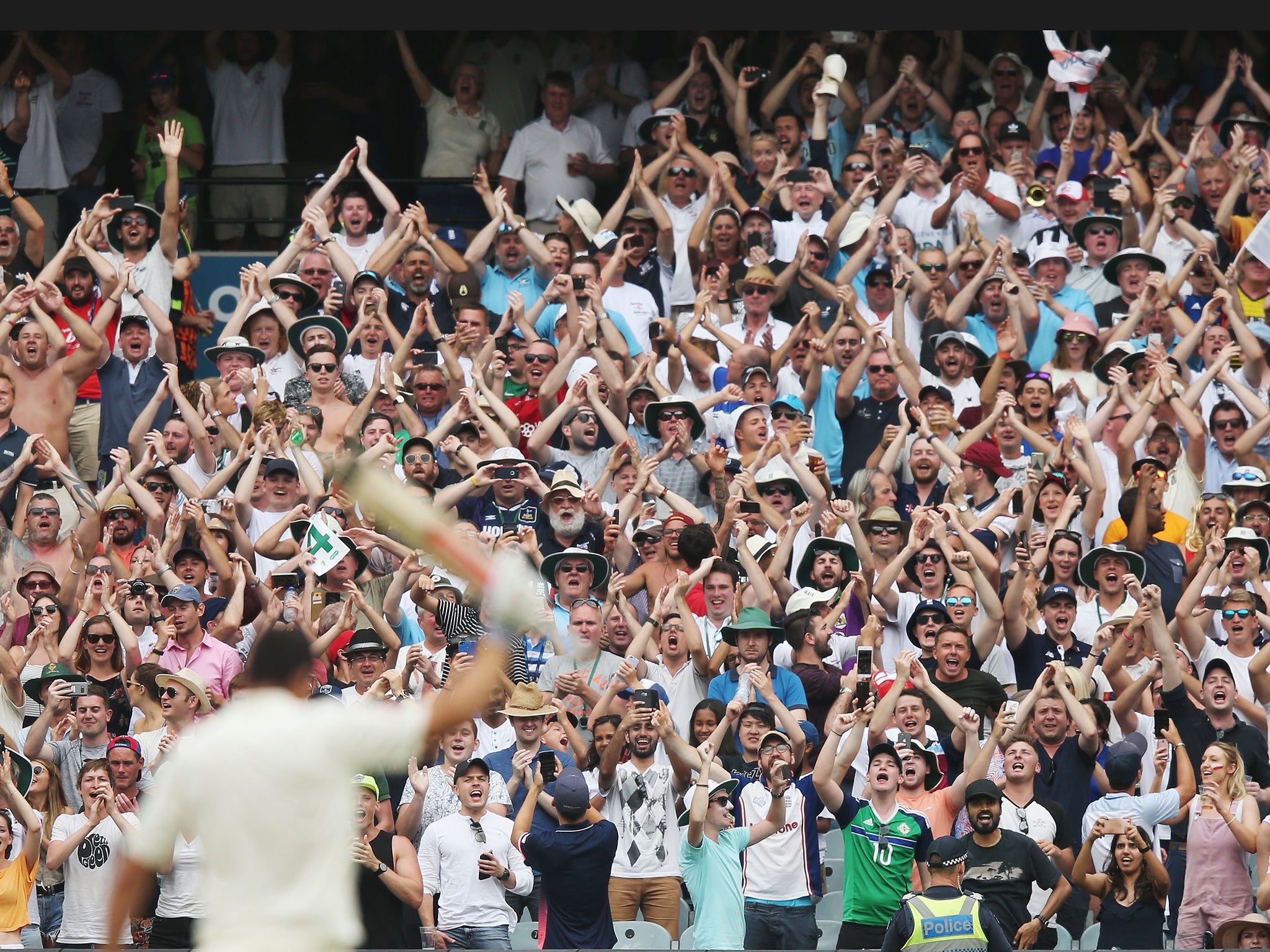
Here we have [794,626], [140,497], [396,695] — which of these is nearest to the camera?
[396,695]

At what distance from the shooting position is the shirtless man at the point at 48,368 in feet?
50.0

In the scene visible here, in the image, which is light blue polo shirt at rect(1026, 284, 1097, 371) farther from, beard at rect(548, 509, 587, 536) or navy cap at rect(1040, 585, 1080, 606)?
beard at rect(548, 509, 587, 536)

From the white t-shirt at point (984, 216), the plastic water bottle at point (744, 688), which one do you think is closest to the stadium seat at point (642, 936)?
the plastic water bottle at point (744, 688)

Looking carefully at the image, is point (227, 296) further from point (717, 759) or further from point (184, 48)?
point (717, 759)

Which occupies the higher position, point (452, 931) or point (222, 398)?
point (222, 398)

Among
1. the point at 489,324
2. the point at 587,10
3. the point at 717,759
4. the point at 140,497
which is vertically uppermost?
the point at 587,10

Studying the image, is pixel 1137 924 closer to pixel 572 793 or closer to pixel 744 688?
pixel 744 688

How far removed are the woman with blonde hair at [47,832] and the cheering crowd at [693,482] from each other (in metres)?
0.03

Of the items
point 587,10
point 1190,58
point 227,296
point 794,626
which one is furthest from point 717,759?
point 1190,58

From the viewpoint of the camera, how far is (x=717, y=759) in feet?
38.5

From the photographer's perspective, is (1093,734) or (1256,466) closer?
(1093,734)

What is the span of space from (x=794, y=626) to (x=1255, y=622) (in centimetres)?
290

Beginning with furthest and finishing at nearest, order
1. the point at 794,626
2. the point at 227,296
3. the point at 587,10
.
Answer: the point at 227,296, the point at 587,10, the point at 794,626

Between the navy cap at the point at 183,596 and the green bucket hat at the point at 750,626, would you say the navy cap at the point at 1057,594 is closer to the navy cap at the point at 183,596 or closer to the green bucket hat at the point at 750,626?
the green bucket hat at the point at 750,626
